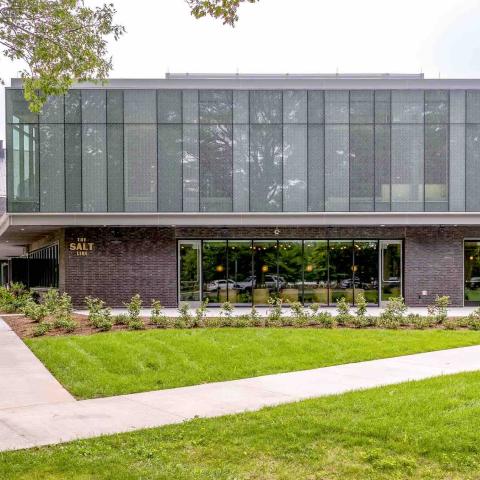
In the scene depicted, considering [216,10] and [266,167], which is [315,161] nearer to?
[266,167]

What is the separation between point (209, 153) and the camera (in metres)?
24.8

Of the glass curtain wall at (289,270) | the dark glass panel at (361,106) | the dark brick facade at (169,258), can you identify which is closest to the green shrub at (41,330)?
the dark brick facade at (169,258)

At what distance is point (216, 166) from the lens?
→ 81.3 feet

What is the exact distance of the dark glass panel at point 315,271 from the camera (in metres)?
26.1

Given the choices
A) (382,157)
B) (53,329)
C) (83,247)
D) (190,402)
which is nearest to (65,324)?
(53,329)

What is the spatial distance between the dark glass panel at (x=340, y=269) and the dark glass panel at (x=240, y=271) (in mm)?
3364

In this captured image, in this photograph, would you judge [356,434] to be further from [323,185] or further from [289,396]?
[323,185]

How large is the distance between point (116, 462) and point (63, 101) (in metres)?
20.7

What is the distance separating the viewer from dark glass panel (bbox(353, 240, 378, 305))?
26219 mm

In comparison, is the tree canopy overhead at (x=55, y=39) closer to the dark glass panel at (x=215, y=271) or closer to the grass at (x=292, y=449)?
the grass at (x=292, y=449)

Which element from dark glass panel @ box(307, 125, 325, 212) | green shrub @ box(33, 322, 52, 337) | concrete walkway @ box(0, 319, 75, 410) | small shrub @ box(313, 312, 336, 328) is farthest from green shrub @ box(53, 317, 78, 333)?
dark glass panel @ box(307, 125, 325, 212)

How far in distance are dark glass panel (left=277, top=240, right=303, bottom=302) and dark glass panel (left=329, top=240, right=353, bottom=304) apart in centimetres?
133

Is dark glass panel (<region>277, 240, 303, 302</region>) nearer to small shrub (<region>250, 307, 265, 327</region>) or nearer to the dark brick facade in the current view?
the dark brick facade

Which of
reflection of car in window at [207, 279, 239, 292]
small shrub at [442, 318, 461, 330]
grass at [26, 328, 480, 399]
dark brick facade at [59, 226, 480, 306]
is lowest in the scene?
small shrub at [442, 318, 461, 330]
